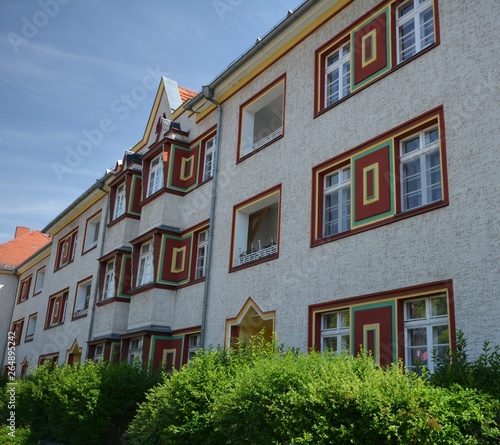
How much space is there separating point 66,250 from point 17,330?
409 inches

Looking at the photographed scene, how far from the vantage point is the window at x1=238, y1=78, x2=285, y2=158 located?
16125 mm

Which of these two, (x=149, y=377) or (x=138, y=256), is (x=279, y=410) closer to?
(x=149, y=377)

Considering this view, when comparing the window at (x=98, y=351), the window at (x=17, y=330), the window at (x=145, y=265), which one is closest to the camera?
the window at (x=145, y=265)

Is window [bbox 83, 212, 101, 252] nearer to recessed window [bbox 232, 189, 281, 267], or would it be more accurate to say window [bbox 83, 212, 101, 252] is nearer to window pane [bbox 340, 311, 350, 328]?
recessed window [bbox 232, 189, 281, 267]

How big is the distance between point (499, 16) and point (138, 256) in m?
13.3

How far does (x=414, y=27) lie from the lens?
12.2 metres

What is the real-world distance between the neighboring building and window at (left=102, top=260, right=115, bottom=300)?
0.82m

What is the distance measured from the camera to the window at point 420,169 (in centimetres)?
1085

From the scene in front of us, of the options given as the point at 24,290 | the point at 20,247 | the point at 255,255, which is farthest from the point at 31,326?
the point at 255,255

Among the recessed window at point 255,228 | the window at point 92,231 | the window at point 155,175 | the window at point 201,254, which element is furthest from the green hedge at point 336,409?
the window at point 92,231

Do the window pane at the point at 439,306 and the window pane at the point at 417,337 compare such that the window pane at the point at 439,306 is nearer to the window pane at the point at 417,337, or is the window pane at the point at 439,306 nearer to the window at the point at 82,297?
the window pane at the point at 417,337

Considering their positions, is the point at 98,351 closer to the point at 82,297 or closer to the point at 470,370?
the point at 82,297

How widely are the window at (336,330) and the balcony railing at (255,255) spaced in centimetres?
260

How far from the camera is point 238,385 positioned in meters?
8.65
